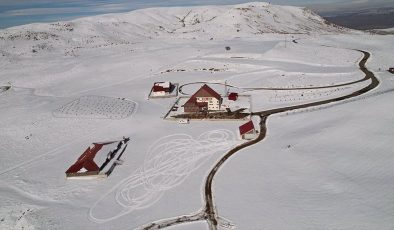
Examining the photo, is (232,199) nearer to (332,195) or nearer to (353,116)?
(332,195)

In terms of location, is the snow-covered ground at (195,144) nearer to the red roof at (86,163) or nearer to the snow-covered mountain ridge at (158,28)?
the red roof at (86,163)

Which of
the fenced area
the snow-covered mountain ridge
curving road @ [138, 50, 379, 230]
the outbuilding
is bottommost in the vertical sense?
curving road @ [138, 50, 379, 230]

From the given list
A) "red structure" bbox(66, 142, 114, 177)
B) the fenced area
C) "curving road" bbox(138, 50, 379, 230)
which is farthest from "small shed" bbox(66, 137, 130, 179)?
"curving road" bbox(138, 50, 379, 230)

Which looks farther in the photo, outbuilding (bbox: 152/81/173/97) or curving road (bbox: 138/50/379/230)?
outbuilding (bbox: 152/81/173/97)

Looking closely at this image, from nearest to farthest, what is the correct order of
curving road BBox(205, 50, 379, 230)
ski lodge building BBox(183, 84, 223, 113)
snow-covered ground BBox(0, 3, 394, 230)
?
curving road BBox(205, 50, 379, 230)
snow-covered ground BBox(0, 3, 394, 230)
ski lodge building BBox(183, 84, 223, 113)

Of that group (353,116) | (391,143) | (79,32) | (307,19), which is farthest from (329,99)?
(307,19)

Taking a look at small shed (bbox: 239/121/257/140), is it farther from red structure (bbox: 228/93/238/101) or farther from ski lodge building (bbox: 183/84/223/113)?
red structure (bbox: 228/93/238/101)

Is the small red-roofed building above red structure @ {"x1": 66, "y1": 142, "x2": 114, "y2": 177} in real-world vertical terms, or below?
above

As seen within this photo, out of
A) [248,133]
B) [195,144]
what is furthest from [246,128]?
[195,144]
